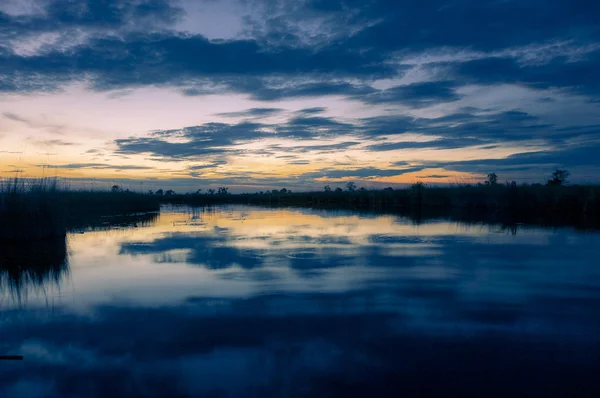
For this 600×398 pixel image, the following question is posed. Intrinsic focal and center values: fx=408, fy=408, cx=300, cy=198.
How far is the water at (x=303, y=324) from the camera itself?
14.2ft

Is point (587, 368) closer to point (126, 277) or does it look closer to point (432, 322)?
point (432, 322)

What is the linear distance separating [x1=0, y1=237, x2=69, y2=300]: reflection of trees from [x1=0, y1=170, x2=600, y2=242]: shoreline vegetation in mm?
935

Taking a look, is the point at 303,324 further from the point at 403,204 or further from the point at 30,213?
the point at 403,204

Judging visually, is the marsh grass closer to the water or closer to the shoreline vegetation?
the shoreline vegetation

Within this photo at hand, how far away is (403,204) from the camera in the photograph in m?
51.2

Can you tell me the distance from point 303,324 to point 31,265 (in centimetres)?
838

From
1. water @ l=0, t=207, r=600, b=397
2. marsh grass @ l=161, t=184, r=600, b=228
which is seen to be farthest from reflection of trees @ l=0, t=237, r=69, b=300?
marsh grass @ l=161, t=184, r=600, b=228

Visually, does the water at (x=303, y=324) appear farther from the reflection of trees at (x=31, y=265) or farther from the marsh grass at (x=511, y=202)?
the marsh grass at (x=511, y=202)

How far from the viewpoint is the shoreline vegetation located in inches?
556

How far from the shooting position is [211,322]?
244 inches

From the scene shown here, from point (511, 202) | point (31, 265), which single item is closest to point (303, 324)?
point (31, 265)

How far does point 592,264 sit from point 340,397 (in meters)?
9.54

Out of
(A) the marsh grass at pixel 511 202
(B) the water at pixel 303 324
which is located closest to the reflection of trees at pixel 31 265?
(B) the water at pixel 303 324

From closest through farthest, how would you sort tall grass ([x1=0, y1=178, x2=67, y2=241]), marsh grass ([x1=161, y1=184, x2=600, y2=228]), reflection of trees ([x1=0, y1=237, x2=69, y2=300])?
reflection of trees ([x1=0, y1=237, x2=69, y2=300]) < tall grass ([x1=0, y1=178, x2=67, y2=241]) < marsh grass ([x1=161, y1=184, x2=600, y2=228])
